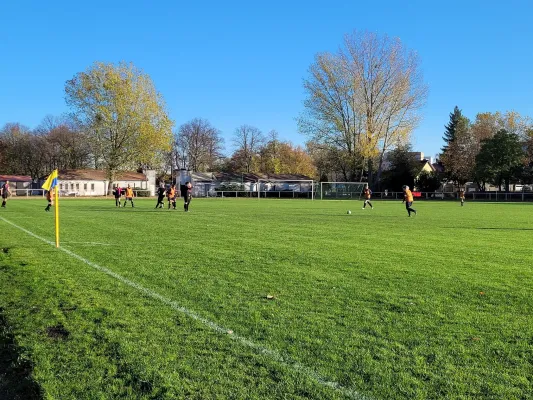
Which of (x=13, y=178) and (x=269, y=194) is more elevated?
(x=13, y=178)

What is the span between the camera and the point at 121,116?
60.1 m

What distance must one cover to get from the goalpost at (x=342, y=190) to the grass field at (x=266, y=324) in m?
50.0

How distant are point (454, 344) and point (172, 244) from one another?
8.30 m

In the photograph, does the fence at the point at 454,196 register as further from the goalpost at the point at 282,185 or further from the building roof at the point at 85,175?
the building roof at the point at 85,175

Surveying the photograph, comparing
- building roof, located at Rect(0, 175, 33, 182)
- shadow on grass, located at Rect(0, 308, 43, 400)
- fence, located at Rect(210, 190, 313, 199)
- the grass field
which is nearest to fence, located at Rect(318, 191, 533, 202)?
fence, located at Rect(210, 190, 313, 199)

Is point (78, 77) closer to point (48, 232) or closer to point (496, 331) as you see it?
point (48, 232)

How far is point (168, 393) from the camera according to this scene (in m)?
3.63

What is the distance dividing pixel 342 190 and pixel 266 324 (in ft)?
185

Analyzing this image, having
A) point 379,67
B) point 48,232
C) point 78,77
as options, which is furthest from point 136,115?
point 48,232

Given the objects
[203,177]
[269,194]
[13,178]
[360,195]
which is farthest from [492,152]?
[13,178]

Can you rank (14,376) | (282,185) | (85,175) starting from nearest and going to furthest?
1. (14,376)
2. (282,185)
3. (85,175)

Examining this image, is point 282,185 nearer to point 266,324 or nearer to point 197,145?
point 197,145

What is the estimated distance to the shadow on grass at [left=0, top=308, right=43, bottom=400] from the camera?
3.77 metres

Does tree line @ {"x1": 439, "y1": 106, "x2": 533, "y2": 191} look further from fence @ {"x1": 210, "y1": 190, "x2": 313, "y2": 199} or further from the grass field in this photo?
the grass field
